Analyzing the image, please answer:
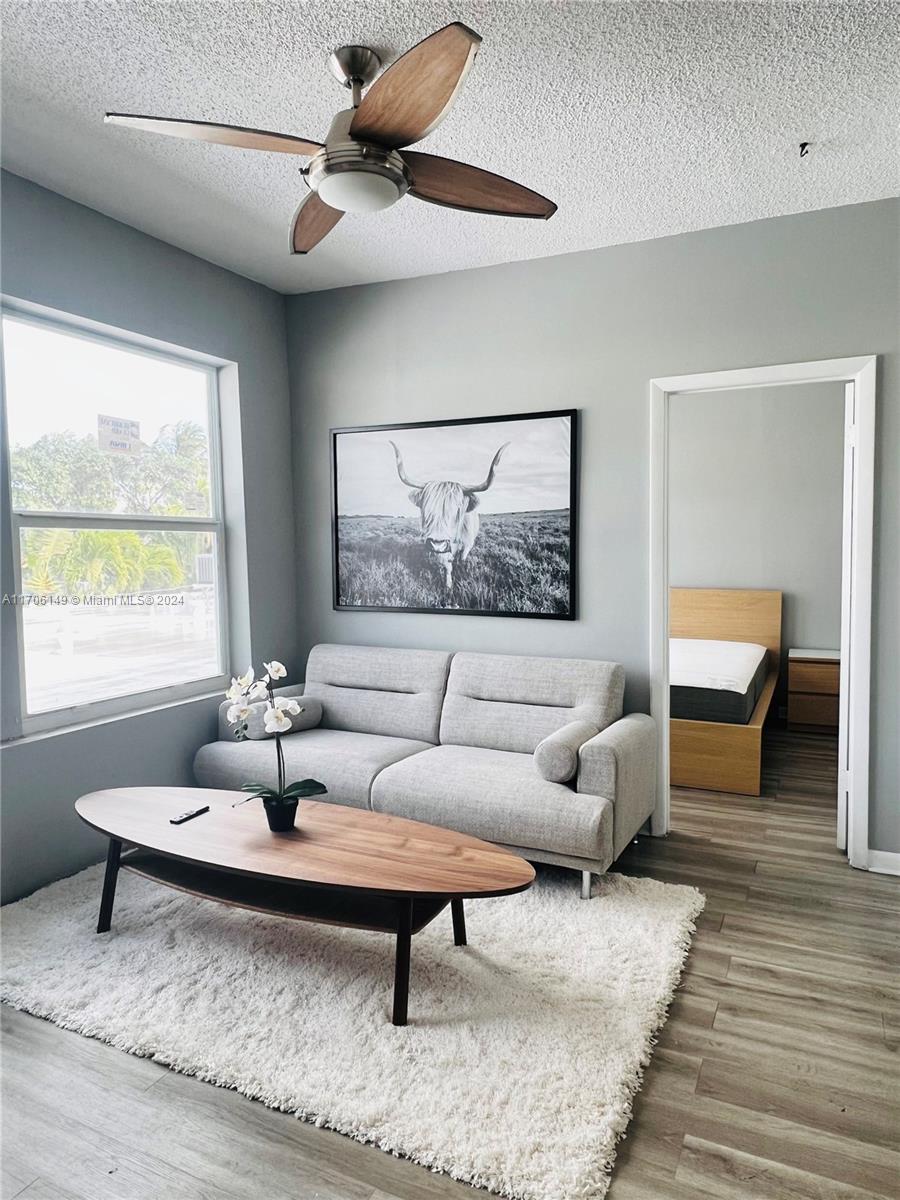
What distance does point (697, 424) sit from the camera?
5930 mm

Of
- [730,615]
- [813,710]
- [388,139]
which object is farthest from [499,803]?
[730,615]

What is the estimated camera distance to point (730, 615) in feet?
19.0

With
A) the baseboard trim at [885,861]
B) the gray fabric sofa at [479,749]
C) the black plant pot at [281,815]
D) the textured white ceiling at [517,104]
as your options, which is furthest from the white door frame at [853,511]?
the black plant pot at [281,815]

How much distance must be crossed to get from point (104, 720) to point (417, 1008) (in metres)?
1.94

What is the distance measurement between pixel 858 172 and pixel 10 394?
3314 millimetres

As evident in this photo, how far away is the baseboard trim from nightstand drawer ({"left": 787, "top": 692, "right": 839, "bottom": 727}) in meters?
2.23

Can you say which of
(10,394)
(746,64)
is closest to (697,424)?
(746,64)

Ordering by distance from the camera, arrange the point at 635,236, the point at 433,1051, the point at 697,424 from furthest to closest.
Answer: the point at 697,424
the point at 635,236
the point at 433,1051

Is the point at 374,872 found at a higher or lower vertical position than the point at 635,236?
lower

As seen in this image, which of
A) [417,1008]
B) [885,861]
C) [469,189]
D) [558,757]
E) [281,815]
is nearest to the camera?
[469,189]

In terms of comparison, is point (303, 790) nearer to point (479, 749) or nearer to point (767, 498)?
point (479, 749)

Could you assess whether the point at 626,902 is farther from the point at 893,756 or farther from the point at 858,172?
the point at 858,172

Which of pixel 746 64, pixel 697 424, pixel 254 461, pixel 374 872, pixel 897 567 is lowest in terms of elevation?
pixel 374 872

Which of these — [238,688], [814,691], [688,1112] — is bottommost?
[688,1112]
